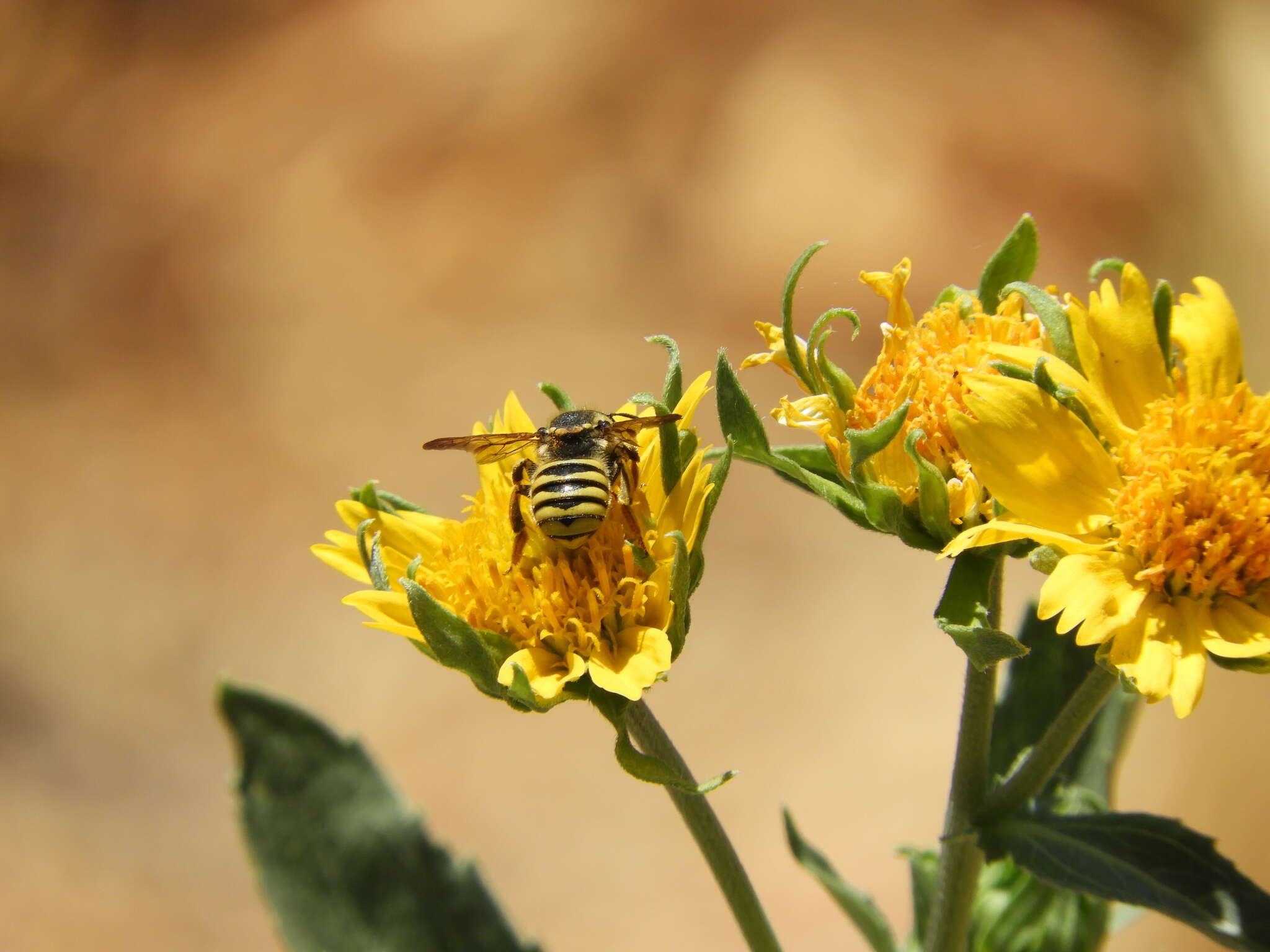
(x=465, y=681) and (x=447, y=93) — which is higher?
(x=447, y=93)

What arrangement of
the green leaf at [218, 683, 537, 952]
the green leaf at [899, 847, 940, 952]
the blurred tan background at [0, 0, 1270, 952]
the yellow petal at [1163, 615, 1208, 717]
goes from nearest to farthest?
the yellow petal at [1163, 615, 1208, 717]
the green leaf at [899, 847, 940, 952]
the green leaf at [218, 683, 537, 952]
the blurred tan background at [0, 0, 1270, 952]

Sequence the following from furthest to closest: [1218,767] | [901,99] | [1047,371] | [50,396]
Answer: [901,99] < [50,396] < [1218,767] < [1047,371]

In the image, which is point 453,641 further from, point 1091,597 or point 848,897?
point 848,897

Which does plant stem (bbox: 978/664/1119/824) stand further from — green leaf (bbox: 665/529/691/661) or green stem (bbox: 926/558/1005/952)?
green leaf (bbox: 665/529/691/661)

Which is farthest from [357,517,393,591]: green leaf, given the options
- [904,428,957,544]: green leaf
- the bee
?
[904,428,957,544]: green leaf

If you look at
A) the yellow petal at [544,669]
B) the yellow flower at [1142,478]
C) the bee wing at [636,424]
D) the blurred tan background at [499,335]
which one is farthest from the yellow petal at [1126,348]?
the blurred tan background at [499,335]

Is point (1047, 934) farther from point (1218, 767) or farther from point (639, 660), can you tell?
point (1218, 767)

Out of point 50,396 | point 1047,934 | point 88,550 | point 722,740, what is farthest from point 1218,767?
point 50,396
